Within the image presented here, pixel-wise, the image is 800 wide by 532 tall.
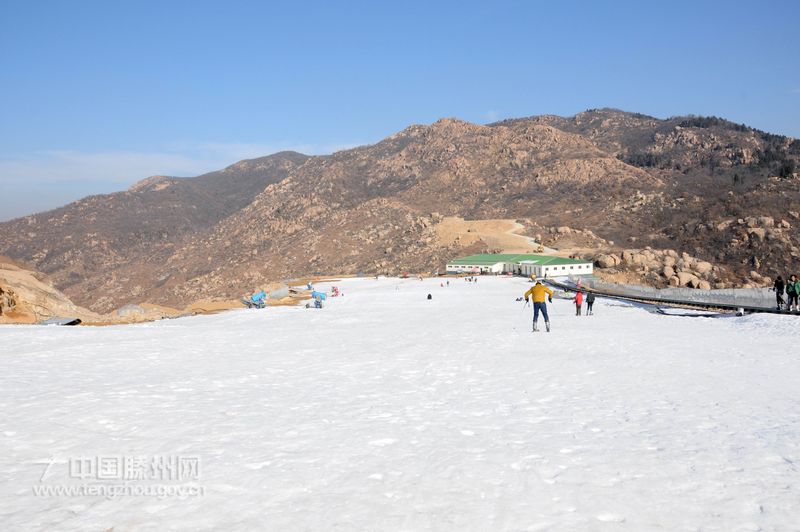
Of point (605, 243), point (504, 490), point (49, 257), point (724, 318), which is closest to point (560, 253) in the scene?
point (605, 243)

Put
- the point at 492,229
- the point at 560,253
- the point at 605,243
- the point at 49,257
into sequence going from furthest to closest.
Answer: the point at 49,257 < the point at 492,229 < the point at 605,243 < the point at 560,253

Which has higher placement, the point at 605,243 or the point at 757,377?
the point at 605,243

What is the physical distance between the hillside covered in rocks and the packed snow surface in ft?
205

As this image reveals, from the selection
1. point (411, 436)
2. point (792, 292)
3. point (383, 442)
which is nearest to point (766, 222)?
point (792, 292)

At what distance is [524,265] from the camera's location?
70.8 m

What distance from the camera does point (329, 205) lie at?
489 feet

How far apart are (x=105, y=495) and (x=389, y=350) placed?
1004 centimetres

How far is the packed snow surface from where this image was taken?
15.8 ft

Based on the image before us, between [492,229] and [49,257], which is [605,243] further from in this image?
[49,257]

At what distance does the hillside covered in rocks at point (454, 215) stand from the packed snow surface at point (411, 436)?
→ 62.6 m

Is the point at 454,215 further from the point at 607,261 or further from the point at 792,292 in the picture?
the point at 792,292

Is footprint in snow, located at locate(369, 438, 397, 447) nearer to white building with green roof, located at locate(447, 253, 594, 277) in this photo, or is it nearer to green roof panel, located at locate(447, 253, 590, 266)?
white building with green roof, located at locate(447, 253, 594, 277)

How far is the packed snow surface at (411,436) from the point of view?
483cm

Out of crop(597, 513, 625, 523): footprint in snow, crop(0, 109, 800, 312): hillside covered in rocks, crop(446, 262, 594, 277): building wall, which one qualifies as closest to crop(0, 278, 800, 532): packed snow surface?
crop(597, 513, 625, 523): footprint in snow
